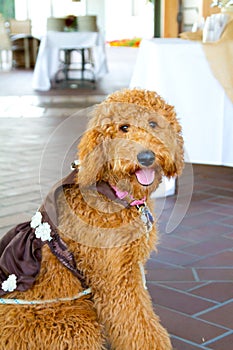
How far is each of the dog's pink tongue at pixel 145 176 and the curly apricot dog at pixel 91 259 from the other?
0.03 meters

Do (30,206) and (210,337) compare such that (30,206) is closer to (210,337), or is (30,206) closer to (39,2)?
(210,337)

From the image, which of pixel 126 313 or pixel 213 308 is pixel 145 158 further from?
pixel 213 308

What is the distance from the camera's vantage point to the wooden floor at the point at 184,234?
2043 mm

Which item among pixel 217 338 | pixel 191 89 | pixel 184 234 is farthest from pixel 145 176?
pixel 191 89

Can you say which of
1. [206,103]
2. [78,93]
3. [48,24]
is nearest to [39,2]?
[48,24]

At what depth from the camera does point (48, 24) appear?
11438 millimetres

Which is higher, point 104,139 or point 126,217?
point 104,139

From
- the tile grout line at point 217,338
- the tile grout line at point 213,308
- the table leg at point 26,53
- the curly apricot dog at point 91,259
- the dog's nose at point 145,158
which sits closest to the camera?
the dog's nose at point 145,158

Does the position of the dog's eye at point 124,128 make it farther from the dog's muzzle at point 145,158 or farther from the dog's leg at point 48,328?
Result: the dog's leg at point 48,328

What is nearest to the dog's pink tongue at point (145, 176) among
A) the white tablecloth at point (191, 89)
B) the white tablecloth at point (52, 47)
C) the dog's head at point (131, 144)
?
the dog's head at point (131, 144)

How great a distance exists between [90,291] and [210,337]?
1.93 ft

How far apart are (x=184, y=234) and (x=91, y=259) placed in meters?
1.50

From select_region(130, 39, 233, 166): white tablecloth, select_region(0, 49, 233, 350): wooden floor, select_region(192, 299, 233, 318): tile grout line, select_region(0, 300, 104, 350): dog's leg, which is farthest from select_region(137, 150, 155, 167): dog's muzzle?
select_region(130, 39, 233, 166): white tablecloth

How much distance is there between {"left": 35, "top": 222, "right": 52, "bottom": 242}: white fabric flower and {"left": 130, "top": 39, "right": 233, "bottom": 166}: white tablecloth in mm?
2159
